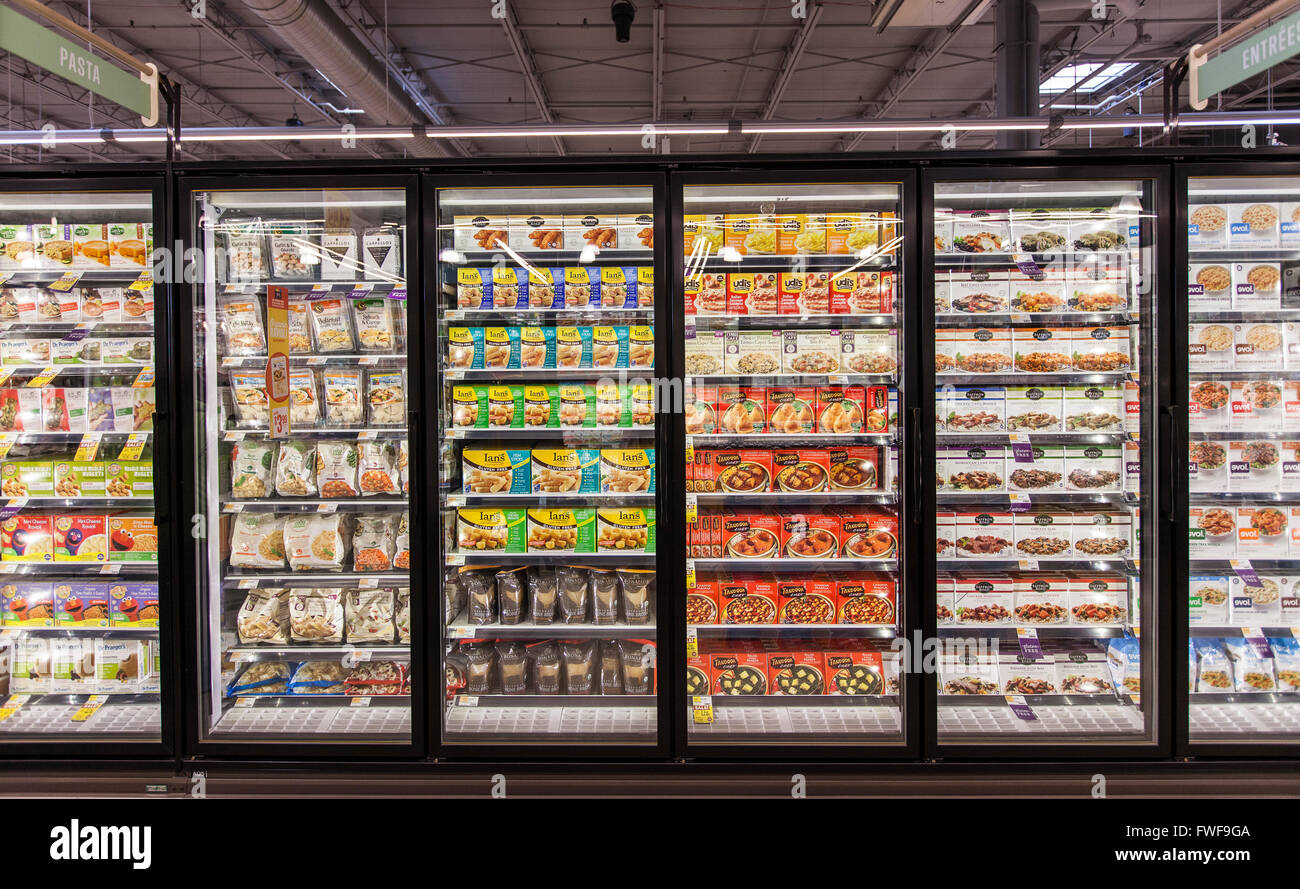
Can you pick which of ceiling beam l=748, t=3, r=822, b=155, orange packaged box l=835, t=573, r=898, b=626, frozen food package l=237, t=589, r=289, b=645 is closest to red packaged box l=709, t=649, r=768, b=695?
orange packaged box l=835, t=573, r=898, b=626

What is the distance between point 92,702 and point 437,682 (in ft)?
5.39

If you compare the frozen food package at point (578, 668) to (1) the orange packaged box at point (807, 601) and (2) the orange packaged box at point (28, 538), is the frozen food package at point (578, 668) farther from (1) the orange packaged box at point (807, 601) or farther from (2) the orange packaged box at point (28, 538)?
(2) the orange packaged box at point (28, 538)

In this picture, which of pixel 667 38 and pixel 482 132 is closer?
pixel 482 132

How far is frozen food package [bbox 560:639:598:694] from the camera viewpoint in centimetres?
334

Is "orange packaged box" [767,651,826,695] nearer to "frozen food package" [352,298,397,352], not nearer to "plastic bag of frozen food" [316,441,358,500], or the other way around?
"plastic bag of frozen food" [316,441,358,500]

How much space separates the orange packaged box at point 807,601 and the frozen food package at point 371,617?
1.78m

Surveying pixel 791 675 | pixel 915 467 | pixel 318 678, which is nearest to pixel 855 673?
pixel 791 675

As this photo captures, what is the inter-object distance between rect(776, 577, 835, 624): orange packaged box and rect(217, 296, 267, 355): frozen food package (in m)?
2.58

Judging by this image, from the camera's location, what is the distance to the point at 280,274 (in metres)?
3.29

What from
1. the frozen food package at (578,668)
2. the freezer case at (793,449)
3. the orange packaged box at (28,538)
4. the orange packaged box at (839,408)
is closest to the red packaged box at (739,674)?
the freezer case at (793,449)

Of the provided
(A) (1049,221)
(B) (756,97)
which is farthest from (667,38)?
(A) (1049,221)

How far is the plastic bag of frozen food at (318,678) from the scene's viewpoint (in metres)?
3.31
